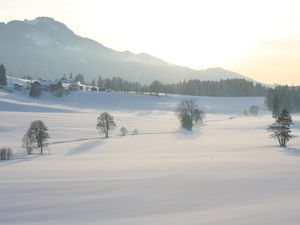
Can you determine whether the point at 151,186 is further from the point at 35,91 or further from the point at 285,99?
the point at 35,91

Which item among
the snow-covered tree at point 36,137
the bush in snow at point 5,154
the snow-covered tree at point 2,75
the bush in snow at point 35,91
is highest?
the snow-covered tree at point 2,75

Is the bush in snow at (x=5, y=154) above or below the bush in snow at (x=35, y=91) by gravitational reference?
below

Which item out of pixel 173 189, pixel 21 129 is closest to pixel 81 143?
pixel 21 129

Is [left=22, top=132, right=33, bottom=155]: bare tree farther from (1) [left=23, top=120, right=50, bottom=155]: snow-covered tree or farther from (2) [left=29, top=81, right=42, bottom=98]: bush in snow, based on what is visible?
(2) [left=29, top=81, right=42, bottom=98]: bush in snow

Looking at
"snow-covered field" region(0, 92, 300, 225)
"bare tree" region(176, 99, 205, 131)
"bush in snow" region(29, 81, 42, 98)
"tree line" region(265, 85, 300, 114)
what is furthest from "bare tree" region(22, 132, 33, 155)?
"bush in snow" region(29, 81, 42, 98)

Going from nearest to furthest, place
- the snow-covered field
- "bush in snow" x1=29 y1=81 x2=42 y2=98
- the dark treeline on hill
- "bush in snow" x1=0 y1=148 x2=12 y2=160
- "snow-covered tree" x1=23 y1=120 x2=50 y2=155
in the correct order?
1. the snow-covered field
2. "bush in snow" x1=0 y1=148 x2=12 y2=160
3. "snow-covered tree" x1=23 y1=120 x2=50 y2=155
4. the dark treeline on hill
5. "bush in snow" x1=29 y1=81 x2=42 y2=98

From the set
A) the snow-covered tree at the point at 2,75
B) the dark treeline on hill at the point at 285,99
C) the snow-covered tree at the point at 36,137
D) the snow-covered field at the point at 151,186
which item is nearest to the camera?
the snow-covered field at the point at 151,186

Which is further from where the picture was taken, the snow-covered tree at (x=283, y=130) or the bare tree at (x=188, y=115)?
the bare tree at (x=188, y=115)

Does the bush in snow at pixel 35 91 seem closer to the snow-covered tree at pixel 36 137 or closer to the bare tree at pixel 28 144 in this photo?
the snow-covered tree at pixel 36 137

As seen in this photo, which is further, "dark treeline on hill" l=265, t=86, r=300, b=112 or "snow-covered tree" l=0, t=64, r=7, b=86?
"snow-covered tree" l=0, t=64, r=7, b=86

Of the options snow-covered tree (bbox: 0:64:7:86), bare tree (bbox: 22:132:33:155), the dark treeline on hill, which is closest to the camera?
bare tree (bbox: 22:132:33:155)

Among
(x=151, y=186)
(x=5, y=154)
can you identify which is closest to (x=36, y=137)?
(x=5, y=154)

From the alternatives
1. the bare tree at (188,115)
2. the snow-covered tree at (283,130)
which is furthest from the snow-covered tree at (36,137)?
the bare tree at (188,115)

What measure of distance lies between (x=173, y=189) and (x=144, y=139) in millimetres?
50766
